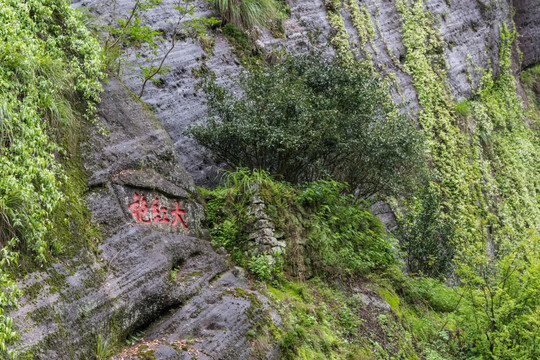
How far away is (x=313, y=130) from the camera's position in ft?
→ 23.7

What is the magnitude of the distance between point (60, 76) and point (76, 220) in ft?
4.88

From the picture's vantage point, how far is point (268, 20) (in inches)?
441

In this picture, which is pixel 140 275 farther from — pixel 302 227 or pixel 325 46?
pixel 325 46

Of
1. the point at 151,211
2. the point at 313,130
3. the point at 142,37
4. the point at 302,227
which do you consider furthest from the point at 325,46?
the point at 151,211

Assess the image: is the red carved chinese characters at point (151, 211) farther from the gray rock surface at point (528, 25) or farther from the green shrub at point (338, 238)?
the gray rock surface at point (528, 25)

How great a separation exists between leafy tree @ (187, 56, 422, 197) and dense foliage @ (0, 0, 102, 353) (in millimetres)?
2467

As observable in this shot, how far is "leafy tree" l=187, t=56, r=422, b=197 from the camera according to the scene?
23.8ft

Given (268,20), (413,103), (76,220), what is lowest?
(413,103)

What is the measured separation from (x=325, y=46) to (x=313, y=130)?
4.53 metres

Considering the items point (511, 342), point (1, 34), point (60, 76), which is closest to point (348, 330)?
point (511, 342)

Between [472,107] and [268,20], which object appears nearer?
[268,20]

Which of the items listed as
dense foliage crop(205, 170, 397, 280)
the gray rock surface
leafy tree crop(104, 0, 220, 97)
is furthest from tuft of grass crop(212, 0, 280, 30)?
the gray rock surface

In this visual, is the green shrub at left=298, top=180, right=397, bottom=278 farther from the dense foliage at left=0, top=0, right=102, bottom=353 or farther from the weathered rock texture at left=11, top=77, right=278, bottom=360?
the dense foliage at left=0, top=0, right=102, bottom=353

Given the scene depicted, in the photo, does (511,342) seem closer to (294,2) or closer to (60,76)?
(60,76)
